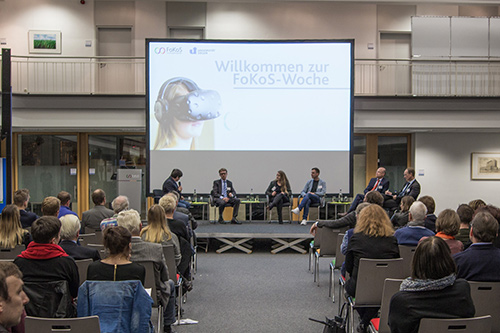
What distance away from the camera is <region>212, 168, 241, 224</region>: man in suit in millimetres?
9617

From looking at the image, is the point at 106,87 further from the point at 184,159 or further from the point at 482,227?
the point at 482,227

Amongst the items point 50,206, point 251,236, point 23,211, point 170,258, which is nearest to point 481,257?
point 170,258

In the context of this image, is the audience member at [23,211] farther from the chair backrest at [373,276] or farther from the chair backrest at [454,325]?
the chair backrest at [454,325]

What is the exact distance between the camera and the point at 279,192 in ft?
32.2

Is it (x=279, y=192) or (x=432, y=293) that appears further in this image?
(x=279, y=192)

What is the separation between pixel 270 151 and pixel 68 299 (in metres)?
7.34

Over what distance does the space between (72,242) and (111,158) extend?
9.22 meters

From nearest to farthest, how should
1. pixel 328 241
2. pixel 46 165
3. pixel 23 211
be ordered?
pixel 23 211 < pixel 328 241 < pixel 46 165

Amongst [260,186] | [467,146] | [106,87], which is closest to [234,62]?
[260,186]

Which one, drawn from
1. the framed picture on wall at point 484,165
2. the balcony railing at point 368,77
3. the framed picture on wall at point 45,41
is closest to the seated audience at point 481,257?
the balcony railing at point 368,77

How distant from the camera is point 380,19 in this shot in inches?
485

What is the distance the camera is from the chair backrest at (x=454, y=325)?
2189 mm

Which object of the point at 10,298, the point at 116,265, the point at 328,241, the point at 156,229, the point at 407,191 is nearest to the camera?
the point at 10,298

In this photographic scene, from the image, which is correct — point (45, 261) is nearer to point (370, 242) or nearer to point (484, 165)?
point (370, 242)
